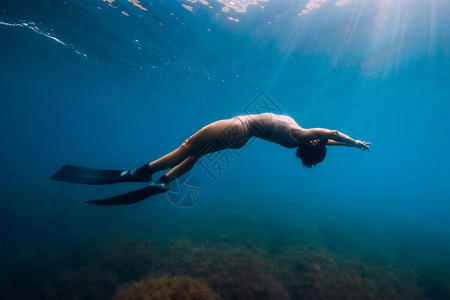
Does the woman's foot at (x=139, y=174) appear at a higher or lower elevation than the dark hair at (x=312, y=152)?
lower

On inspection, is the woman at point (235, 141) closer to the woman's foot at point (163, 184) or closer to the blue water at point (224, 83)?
the woman's foot at point (163, 184)

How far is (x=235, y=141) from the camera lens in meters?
3.62

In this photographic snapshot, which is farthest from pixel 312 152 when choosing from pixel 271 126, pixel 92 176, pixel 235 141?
pixel 92 176

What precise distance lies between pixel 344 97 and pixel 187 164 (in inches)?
1177

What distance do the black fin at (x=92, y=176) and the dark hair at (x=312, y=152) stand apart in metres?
3.05

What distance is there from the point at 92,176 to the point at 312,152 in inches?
172

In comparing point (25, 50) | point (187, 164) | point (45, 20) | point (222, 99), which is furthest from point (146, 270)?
point (222, 99)

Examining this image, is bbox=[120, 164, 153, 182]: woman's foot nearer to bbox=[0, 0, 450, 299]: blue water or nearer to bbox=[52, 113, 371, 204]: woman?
bbox=[52, 113, 371, 204]: woman

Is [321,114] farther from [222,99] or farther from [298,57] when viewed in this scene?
[298,57]

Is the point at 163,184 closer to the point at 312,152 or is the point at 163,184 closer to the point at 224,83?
the point at 312,152

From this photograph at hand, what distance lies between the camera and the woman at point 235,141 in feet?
11.2

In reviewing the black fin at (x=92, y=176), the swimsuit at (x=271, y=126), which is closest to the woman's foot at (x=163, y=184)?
the black fin at (x=92, y=176)

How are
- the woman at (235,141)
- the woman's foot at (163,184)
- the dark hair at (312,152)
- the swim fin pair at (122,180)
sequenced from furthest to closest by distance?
1. the woman's foot at (163,184)
2. the swim fin pair at (122,180)
3. the dark hair at (312,152)
4. the woman at (235,141)

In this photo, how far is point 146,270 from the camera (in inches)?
308
